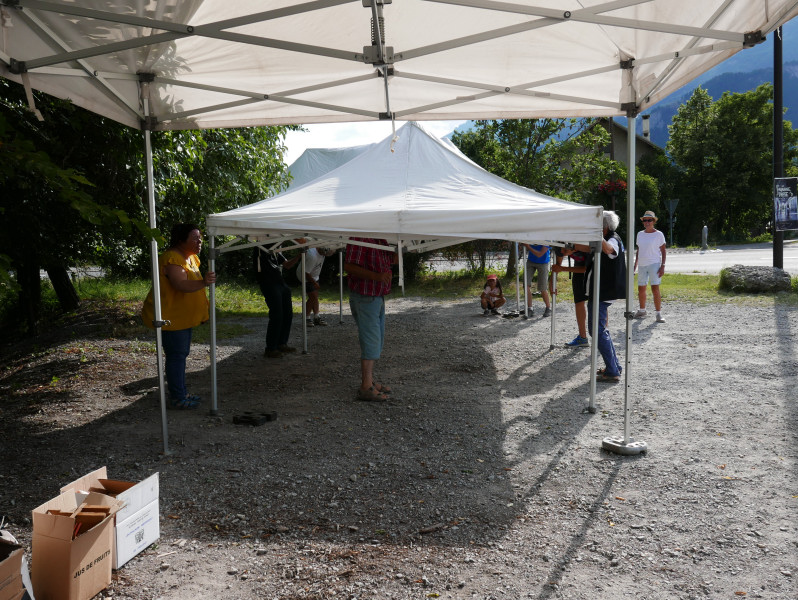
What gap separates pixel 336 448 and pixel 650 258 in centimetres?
724

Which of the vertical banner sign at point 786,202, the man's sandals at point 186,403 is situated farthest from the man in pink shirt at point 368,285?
the vertical banner sign at point 786,202

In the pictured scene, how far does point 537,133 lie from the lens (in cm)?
1616

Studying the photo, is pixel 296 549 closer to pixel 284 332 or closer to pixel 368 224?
pixel 368 224

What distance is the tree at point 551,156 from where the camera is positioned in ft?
52.3

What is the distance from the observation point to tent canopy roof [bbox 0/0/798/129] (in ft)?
11.6

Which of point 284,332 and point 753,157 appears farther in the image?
point 753,157

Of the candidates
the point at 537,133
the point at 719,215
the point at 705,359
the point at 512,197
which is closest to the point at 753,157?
the point at 719,215

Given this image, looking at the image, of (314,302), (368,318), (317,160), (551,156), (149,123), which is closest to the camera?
(149,123)

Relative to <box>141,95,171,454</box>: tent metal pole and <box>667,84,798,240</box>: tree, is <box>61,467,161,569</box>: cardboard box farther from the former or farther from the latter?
<box>667,84,798,240</box>: tree

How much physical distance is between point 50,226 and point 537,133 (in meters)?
12.0

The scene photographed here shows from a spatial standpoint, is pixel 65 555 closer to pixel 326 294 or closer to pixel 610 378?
pixel 610 378

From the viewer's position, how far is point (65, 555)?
2613 millimetres

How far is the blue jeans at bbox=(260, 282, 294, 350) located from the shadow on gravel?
43 cm

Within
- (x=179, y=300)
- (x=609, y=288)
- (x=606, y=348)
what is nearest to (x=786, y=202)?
(x=609, y=288)
